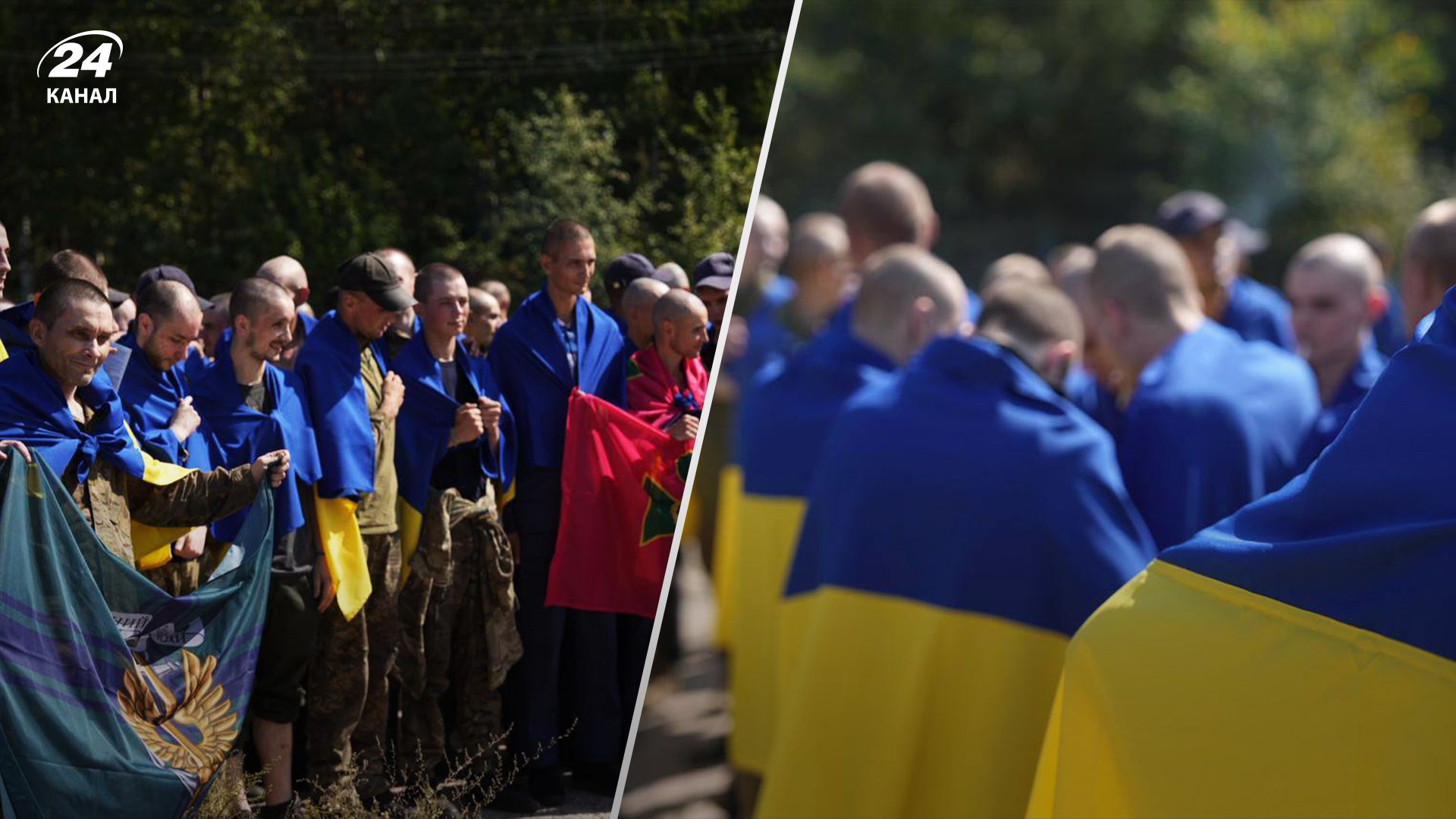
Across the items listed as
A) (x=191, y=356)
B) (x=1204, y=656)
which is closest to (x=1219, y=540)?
(x=1204, y=656)

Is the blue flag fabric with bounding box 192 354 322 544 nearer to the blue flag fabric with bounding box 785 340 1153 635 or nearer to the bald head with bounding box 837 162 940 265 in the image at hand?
the blue flag fabric with bounding box 785 340 1153 635

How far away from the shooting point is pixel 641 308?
469 centimetres

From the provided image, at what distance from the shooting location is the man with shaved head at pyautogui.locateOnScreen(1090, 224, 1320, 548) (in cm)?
416

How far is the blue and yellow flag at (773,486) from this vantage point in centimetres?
539

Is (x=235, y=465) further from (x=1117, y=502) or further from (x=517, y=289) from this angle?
(x=1117, y=502)

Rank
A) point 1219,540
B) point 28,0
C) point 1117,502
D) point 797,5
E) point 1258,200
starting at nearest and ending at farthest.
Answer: point 1219,540 < point 1117,502 < point 797,5 < point 28,0 < point 1258,200

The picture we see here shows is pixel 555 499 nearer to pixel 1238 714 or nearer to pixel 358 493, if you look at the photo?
pixel 358 493

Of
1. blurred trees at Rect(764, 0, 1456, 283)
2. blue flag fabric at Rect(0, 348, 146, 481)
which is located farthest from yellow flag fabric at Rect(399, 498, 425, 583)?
blurred trees at Rect(764, 0, 1456, 283)

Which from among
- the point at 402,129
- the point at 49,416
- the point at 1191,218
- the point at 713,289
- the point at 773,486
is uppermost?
the point at 402,129

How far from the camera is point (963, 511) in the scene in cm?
358

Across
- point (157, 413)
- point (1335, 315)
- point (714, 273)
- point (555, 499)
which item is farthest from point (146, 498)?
point (1335, 315)

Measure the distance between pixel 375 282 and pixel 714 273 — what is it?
966 mm

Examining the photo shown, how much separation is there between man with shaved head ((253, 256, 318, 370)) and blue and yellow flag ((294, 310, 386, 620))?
0.13 meters

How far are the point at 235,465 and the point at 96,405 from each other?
1.36ft
